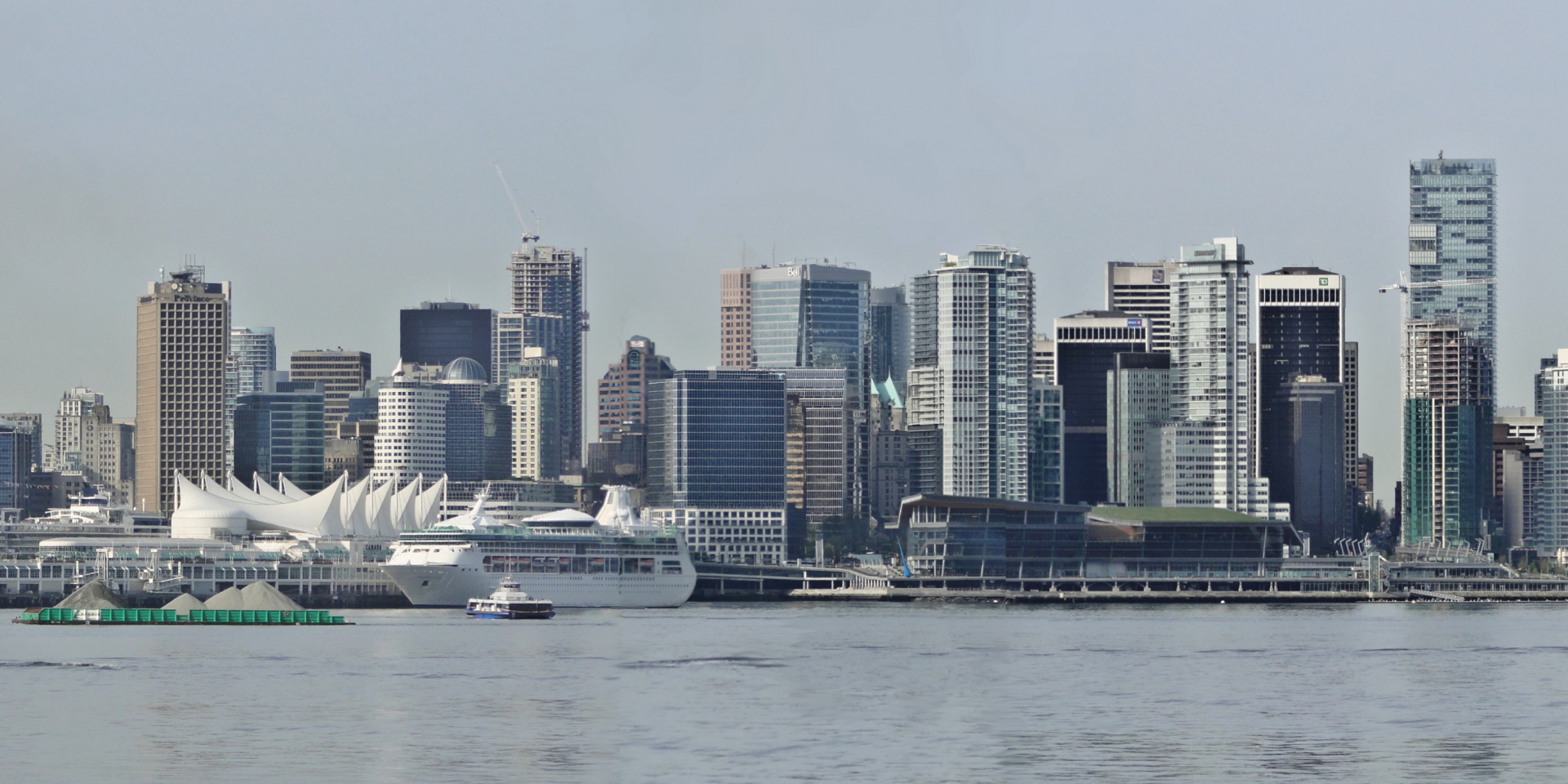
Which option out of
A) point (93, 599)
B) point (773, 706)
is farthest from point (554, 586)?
point (773, 706)

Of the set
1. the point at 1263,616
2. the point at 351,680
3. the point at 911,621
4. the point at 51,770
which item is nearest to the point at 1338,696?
the point at 351,680

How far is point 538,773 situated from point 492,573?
10902cm

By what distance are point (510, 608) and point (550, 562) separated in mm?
25762

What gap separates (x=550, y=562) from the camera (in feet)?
546

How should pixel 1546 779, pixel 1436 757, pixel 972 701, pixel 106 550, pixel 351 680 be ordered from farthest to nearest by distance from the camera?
pixel 106 550 → pixel 351 680 → pixel 972 701 → pixel 1436 757 → pixel 1546 779

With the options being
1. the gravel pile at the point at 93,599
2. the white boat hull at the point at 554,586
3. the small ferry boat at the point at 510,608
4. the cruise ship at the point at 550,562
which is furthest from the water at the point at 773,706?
the cruise ship at the point at 550,562

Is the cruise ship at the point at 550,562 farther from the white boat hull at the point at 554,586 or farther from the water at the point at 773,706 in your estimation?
the water at the point at 773,706

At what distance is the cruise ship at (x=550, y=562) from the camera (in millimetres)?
162000

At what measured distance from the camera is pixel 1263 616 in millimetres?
160000

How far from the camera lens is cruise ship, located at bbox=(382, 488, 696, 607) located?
162m

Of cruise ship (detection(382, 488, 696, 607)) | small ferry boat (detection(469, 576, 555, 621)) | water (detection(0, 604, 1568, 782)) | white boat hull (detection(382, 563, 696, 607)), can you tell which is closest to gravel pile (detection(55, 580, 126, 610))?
water (detection(0, 604, 1568, 782))

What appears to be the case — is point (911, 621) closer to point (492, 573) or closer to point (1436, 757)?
point (492, 573)

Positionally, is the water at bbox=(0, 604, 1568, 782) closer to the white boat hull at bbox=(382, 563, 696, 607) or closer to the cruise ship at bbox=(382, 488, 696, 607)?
the white boat hull at bbox=(382, 563, 696, 607)

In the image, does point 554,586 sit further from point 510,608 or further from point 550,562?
point 510,608
